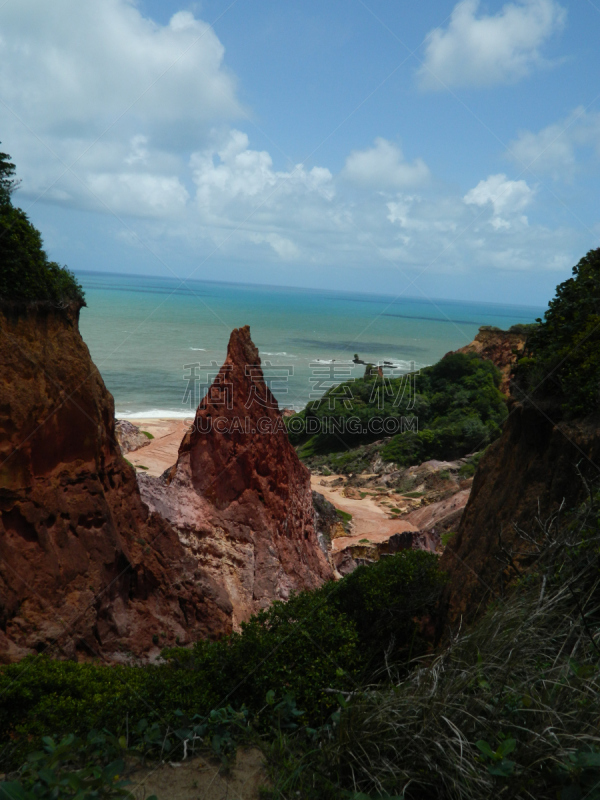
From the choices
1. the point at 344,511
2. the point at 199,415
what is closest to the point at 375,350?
the point at 344,511

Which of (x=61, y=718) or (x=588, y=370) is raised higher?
(x=588, y=370)

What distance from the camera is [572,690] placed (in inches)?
112

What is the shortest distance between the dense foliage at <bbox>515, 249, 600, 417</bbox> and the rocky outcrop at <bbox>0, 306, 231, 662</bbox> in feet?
19.0

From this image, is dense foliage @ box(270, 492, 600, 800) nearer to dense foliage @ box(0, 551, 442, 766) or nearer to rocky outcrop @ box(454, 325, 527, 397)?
dense foliage @ box(0, 551, 442, 766)

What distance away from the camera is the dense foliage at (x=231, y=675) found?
4711 mm

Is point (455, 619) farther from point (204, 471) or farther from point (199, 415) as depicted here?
point (199, 415)

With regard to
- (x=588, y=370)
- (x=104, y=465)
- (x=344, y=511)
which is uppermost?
(x=588, y=370)

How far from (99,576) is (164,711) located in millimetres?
2906

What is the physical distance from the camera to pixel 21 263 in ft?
22.9

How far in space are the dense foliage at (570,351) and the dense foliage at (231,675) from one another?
308cm

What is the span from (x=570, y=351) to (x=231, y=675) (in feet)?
17.6

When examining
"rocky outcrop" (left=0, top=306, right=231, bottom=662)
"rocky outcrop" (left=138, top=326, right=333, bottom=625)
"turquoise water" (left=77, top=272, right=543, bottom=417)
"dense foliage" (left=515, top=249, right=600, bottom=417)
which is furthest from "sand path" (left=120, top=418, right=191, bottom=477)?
"dense foliage" (left=515, top=249, right=600, bottom=417)

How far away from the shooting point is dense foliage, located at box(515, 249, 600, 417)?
640 cm

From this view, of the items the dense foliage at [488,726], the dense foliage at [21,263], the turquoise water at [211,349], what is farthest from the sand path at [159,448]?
the dense foliage at [488,726]
